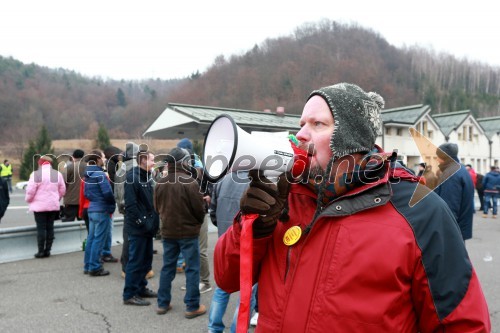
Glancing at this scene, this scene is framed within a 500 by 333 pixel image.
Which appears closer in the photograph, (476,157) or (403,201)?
(403,201)

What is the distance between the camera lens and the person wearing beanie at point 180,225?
4.85m

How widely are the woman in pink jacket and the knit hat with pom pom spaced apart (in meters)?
7.01

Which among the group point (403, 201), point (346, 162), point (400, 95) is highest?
point (400, 95)

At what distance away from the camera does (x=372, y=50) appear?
10681 cm

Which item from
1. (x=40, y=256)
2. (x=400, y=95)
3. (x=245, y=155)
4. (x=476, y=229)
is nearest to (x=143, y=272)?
(x=40, y=256)

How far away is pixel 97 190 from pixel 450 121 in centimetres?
3872

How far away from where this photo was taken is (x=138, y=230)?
5297 millimetres

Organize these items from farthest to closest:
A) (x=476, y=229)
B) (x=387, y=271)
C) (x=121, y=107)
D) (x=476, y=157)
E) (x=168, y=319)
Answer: (x=121, y=107) → (x=476, y=157) → (x=476, y=229) → (x=168, y=319) → (x=387, y=271)

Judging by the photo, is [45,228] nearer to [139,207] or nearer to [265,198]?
[139,207]

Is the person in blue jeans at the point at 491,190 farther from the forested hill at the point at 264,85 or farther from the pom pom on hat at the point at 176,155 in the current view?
the forested hill at the point at 264,85

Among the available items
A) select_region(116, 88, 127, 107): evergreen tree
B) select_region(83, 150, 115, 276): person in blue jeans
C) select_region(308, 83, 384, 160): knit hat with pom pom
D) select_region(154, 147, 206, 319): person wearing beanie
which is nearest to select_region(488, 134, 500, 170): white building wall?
select_region(83, 150, 115, 276): person in blue jeans

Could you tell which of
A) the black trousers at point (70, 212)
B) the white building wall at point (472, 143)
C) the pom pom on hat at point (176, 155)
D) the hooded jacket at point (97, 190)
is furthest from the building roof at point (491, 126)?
the pom pom on hat at point (176, 155)

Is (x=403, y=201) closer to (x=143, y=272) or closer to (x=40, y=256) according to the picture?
(x=143, y=272)

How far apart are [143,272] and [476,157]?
40.6 meters
